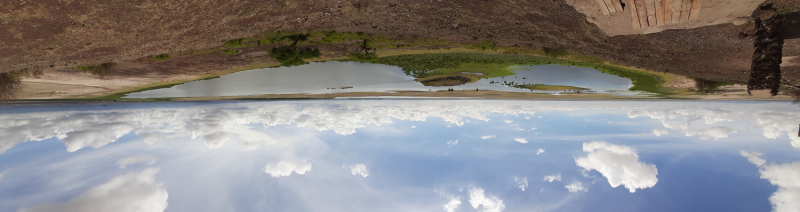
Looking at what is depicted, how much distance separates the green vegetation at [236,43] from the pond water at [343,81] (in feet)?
6.55

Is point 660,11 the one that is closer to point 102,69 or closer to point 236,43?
point 236,43

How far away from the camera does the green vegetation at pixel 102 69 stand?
8.87 m

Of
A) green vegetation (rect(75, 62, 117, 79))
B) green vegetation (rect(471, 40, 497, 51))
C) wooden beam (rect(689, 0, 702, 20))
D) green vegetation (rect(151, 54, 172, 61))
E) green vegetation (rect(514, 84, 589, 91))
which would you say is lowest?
green vegetation (rect(514, 84, 589, 91))

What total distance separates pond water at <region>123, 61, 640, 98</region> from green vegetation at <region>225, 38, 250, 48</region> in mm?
1996

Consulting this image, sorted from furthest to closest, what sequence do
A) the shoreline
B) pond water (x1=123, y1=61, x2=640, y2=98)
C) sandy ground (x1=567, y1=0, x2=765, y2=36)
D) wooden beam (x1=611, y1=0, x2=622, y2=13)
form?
1. pond water (x1=123, y1=61, x2=640, y2=98)
2. the shoreline
3. wooden beam (x1=611, y1=0, x2=622, y2=13)
4. sandy ground (x1=567, y1=0, x2=765, y2=36)

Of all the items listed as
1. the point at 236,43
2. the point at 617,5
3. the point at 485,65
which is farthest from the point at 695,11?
the point at 236,43

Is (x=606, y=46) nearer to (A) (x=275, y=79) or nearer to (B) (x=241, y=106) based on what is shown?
(A) (x=275, y=79)

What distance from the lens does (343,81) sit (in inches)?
451

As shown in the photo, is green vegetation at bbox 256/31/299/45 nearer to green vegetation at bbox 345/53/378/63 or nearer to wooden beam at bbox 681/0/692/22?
green vegetation at bbox 345/53/378/63

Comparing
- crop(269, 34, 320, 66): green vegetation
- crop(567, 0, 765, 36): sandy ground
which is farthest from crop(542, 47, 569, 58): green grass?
crop(269, 34, 320, 66): green vegetation

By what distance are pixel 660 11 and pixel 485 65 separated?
16.8 feet

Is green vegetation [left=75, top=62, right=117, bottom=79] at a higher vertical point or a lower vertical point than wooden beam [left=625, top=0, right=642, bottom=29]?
lower

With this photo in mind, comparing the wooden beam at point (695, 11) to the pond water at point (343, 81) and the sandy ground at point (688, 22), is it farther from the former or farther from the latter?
the pond water at point (343, 81)

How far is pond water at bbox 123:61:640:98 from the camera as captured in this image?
1071cm
